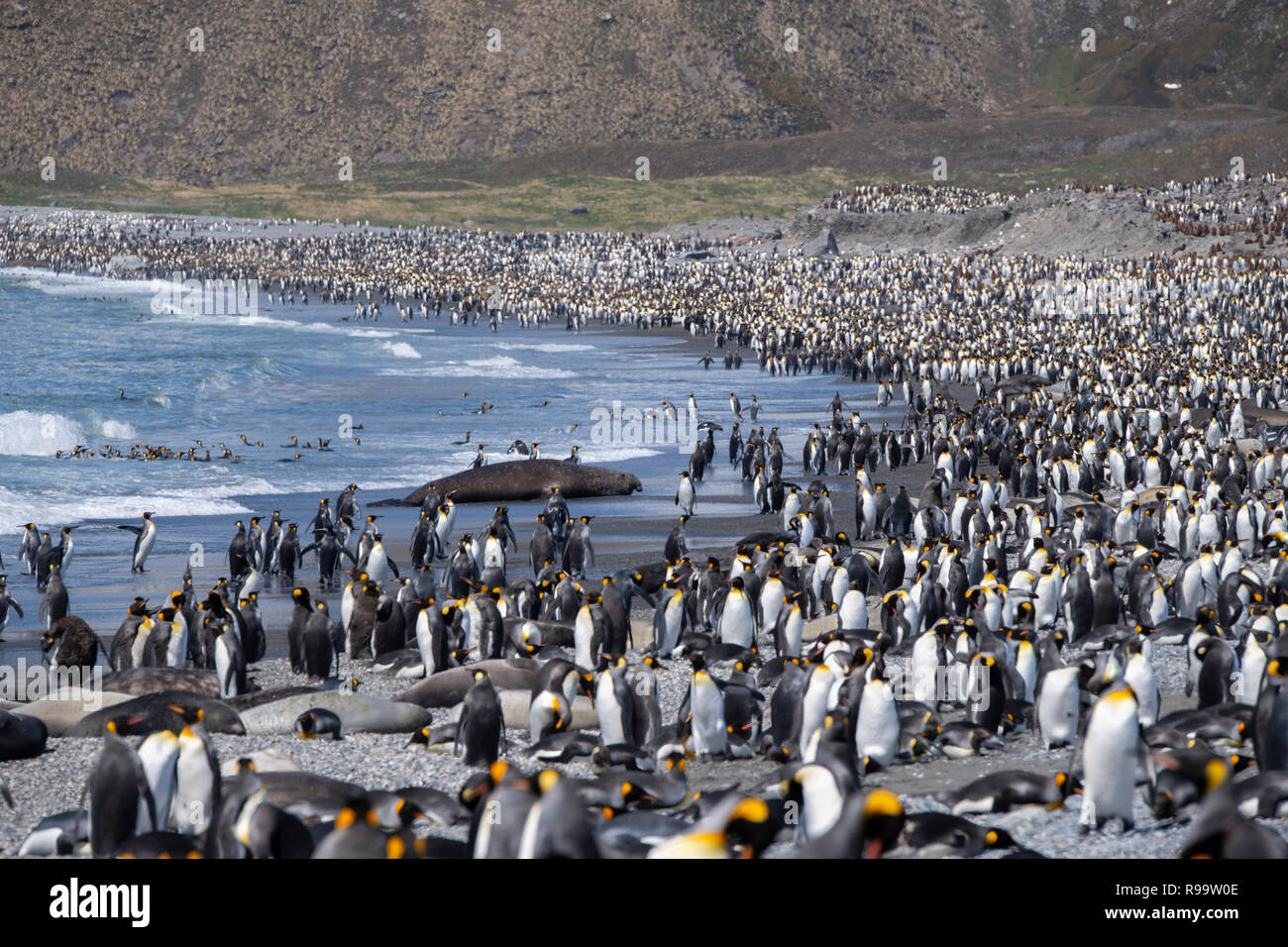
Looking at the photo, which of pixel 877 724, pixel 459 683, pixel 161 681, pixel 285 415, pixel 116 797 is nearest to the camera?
pixel 116 797

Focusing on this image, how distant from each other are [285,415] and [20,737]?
72.6ft

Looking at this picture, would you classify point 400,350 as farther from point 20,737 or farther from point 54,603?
point 20,737

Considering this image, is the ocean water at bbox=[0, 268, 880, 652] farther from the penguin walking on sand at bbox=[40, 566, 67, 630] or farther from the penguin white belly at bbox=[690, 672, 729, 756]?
the penguin white belly at bbox=[690, 672, 729, 756]

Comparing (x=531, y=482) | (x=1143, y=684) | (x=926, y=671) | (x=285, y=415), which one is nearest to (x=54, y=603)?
(x=926, y=671)

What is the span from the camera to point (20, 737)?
29.9 feet

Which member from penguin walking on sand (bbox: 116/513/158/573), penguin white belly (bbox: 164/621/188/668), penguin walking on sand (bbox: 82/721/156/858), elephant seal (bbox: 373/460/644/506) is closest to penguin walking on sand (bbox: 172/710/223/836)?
penguin walking on sand (bbox: 82/721/156/858)

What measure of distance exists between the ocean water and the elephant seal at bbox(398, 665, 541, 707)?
4.49 m

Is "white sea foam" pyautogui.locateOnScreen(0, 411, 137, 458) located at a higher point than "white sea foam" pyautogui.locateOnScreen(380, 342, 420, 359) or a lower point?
lower

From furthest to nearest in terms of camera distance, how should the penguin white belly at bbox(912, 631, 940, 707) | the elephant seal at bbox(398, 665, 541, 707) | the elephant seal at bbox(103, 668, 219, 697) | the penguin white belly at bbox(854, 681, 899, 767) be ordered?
the elephant seal at bbox(103, 668, 219, 697), the elephant seal at bbox(398, 665, 541, 707), the penguin white belly at bbox(912, 631, 940, 707), the penguin white belly at bbox(854, 681, 899, 767)

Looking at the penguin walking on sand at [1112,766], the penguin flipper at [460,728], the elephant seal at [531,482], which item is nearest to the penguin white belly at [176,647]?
the penguin flipper at [460,728]

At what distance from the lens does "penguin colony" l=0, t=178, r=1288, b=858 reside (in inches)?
257

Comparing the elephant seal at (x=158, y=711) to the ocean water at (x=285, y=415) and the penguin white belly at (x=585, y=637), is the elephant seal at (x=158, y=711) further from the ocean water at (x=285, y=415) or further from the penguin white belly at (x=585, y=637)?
the ocean water at (x=285, y=415)
